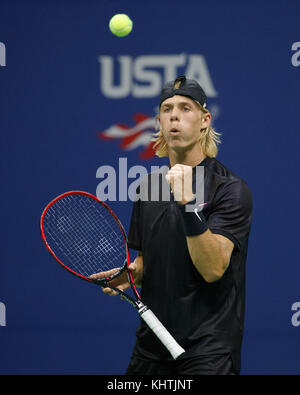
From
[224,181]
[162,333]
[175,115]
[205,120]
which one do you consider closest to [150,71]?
[205,120]

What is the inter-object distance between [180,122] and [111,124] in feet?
8.78

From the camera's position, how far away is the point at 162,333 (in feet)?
7.90

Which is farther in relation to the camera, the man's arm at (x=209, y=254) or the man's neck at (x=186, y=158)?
the man's neck at (x=186, y=158)

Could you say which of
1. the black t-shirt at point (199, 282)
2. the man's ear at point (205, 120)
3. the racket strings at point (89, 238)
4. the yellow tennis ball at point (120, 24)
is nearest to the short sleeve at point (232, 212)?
the black t-shirt at point (199, 282)

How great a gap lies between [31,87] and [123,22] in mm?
1832

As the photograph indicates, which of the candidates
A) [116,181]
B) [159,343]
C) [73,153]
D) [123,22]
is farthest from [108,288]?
[73,153]

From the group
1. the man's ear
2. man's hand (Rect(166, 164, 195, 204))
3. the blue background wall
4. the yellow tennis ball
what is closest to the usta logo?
the blue background wall

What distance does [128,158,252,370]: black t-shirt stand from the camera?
2.44 m

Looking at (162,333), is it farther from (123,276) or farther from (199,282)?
(123,276)

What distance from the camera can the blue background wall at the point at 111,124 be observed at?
5.09 meters

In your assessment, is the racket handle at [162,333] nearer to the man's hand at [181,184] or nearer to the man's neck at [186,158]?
the man's hand at [181,184]

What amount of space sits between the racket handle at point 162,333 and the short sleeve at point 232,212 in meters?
0.39
